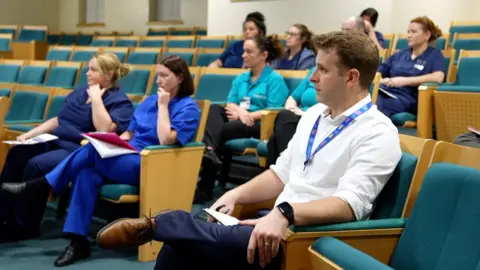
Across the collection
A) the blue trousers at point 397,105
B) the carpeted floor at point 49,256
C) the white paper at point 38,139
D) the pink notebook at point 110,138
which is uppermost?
the blue trousers at point 397,105

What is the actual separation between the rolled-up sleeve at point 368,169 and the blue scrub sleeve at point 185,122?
1.41 meters

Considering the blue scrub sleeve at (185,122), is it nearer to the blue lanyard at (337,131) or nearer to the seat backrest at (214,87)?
the blue lanyard at (337,131)

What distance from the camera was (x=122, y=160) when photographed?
295 cm

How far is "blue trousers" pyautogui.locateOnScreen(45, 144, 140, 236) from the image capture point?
290 cm

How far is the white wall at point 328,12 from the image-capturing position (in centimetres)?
697

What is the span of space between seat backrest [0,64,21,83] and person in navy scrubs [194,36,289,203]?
2.51 meters

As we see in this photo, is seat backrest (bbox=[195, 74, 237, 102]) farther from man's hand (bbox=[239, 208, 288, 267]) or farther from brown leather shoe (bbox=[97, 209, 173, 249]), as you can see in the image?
man's hand (bbox=[239, 208, 288, 267])

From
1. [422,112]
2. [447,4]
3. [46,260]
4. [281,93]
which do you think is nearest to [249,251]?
[46,260]

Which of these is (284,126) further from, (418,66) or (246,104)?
(418,66)

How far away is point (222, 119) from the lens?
13.1 ft

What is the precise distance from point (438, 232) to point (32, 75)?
4763mm

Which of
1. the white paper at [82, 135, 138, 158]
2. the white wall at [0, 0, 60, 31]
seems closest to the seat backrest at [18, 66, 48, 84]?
the white paper at [82, 135, 138, 158]

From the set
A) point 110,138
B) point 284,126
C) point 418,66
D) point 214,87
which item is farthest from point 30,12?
point 110,138

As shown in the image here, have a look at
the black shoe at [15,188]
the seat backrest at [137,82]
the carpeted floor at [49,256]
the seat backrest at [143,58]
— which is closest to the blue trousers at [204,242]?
the carpeted floor at [49,256]
